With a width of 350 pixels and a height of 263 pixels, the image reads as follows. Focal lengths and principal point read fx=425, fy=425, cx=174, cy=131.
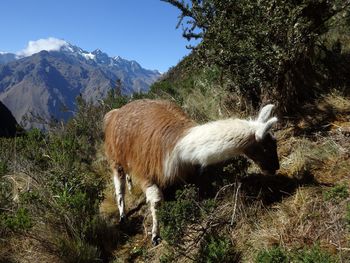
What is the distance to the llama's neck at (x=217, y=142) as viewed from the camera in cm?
392

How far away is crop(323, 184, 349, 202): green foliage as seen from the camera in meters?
3.56

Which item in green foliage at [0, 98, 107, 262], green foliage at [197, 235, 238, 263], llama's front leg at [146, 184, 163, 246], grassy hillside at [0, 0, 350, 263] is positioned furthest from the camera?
llama's front leg at [146, 184, 163, 246]

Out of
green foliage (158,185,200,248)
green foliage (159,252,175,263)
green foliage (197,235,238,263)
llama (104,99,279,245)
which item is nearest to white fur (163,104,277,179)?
llama (104,99,279,245)

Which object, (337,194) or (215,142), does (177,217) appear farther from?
(337,194)

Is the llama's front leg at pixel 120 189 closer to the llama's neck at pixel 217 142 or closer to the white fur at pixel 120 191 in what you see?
the white fur at pixel 120 191

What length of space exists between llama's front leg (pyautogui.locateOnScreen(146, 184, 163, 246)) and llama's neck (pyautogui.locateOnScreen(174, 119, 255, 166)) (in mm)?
517

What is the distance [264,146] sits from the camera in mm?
4160

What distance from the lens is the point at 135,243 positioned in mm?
4465

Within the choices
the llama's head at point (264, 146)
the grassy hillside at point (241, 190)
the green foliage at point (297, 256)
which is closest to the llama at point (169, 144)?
the llama's head at point (264, 146)

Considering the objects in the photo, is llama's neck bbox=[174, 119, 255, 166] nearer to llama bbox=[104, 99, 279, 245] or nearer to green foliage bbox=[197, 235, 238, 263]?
llama bbox=[104, 99, 279, 245]

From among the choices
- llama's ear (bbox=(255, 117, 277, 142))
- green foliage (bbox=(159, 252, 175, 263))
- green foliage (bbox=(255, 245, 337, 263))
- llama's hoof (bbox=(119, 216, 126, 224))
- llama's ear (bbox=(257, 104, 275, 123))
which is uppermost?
llama's ear (bbox=(257, 104, 275, 123))

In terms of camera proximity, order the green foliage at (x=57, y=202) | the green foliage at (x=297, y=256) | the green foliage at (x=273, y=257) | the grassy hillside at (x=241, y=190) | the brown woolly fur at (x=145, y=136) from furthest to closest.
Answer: the brown woolly fur at (x=145, y=136) → the green foliage at (x=57, y=202) → the grassy hillside at (x=241, y=190) → the green foliage at (x=273, y=257) → the green foliage at (x=297, y=256)

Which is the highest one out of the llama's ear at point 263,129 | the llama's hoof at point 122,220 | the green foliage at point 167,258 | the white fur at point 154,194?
the llama's ear at point 263,129

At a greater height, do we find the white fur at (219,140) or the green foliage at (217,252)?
the white fur at (219,140)
